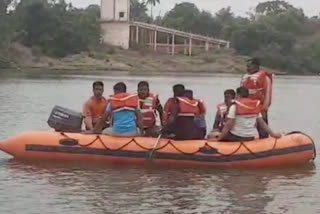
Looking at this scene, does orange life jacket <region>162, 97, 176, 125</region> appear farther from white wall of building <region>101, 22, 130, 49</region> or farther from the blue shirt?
white wall of building <region>101, 22, 130, 49</region>

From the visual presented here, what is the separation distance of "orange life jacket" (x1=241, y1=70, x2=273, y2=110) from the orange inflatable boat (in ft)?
2.75

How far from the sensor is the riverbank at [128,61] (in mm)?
73875

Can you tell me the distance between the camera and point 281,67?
9462cm

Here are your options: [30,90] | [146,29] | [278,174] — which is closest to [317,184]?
[278,174]

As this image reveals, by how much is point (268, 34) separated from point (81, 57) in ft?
94.6

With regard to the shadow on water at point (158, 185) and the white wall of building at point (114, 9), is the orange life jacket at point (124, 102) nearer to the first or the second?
the shadow on water at point (158, 185)

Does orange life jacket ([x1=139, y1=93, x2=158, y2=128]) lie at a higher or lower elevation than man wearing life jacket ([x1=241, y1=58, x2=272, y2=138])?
lower

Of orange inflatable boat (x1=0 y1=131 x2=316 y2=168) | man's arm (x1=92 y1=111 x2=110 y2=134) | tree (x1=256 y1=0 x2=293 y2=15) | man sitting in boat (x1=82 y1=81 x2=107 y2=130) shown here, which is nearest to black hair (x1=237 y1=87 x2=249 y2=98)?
orange inflatable boat (x1=0 y1=131 x2=316 y2=168)

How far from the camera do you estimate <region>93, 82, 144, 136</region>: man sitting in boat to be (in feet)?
39.9

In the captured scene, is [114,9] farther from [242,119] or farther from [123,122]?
[242,119]

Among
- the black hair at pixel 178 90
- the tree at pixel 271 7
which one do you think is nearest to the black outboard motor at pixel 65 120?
the black hair at pixel 178 90

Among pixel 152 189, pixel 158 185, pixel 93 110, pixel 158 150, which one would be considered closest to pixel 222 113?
pixel 158 150

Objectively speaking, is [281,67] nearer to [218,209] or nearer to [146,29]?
[146,29]

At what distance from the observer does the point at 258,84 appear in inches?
501
